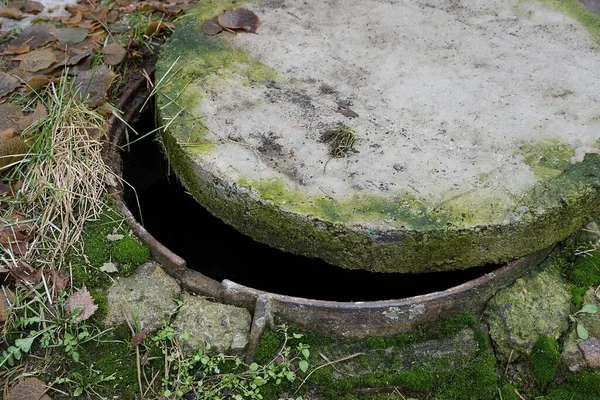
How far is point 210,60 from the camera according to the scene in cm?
277

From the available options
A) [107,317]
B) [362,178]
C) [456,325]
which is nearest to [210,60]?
[362,178]

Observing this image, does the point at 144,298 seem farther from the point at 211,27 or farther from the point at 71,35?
the point at 71,35

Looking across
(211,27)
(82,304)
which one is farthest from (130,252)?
(211,27)

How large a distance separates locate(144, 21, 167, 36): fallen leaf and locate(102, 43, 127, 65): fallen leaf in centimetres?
20

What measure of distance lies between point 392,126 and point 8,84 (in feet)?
5.76

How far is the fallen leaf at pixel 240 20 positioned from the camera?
9.52 feet

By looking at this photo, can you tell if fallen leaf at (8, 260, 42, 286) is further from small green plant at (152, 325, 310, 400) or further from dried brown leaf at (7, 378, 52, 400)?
small green plant at (152, 325, 310, 400)

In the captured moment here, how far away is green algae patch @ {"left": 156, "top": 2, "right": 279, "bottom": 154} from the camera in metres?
2.46

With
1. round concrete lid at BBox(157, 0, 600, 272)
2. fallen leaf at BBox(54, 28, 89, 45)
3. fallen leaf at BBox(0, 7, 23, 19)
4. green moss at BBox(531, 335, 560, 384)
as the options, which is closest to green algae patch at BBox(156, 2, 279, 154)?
round concrete lid at BBox(157, 0, 600, 272)

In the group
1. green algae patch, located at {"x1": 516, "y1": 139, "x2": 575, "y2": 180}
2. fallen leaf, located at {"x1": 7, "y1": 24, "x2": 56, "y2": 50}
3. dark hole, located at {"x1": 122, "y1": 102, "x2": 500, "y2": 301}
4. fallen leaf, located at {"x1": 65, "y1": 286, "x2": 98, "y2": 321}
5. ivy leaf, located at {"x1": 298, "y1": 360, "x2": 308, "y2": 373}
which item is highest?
green algae patch, located at {"x1": 516, "y1": 139, "x2": 575, "y2": 180}

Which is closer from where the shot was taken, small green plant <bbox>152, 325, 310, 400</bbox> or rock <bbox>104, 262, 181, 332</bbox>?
small green plant <bbox>152, 325, 310, 400</bbox>

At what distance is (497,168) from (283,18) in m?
1.24

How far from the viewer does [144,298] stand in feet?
7.59

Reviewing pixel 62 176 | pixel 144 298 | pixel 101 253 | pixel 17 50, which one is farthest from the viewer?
pixel 17 50
